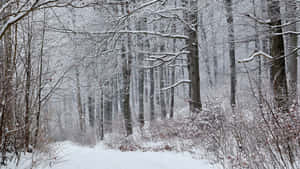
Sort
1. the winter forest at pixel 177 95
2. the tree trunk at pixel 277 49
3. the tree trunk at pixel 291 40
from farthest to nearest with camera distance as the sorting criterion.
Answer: the tree trunk at pixel 277 49 < the tree trunk at pixel 291 40 < the winter forest at pixel 177 95

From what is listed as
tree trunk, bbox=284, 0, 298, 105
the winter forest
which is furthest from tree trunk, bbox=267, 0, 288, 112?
tree trunk, bbox=284, 0, 298, 105

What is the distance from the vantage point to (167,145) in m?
8.88

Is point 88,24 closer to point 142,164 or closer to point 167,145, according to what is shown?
point 167,145

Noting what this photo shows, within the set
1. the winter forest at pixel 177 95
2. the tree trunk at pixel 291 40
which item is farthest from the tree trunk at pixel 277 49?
the tree trunk at pixel 291 40

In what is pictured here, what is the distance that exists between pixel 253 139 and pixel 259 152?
431 mm

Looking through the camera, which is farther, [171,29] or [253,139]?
[171,29]

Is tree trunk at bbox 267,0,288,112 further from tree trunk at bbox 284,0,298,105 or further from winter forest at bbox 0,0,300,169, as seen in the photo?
tree trunk at bbox 284,0,298,105

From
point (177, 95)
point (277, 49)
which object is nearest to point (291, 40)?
point (277, 49)

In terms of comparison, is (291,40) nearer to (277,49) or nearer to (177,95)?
(277,49)

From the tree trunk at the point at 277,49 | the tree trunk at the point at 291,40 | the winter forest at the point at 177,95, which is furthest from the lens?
the tree trunk at the point at 277,49

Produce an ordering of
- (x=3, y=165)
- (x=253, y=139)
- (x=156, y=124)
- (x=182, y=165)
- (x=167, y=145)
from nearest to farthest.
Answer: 1. (x=253, y=139)
2. (x=3, y=165)
3. (x=182, y=165)
4. (x=167, y=145)
5. (x=156, y=124)

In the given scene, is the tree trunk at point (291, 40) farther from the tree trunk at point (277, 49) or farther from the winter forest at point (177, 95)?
the tree trunk at point (277, 49)

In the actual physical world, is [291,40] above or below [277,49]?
above

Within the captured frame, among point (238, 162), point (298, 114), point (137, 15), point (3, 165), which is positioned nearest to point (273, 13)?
point (137, 15)
